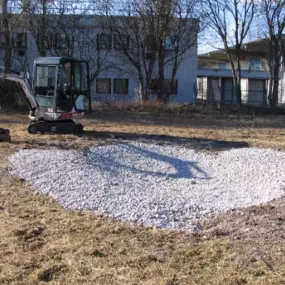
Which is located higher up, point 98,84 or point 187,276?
point 98,84

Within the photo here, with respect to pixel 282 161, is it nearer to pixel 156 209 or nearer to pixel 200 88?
pixel 156 209

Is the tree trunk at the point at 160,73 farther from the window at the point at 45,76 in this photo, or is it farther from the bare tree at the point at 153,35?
the window at the point at 45,76

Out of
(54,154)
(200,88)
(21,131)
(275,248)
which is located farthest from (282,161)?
(200,88)

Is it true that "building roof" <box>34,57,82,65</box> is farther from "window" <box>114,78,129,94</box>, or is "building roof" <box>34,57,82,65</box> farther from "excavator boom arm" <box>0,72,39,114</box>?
"window" <box>114,78,129,94</box>

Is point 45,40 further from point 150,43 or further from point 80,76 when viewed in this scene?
point 80,76

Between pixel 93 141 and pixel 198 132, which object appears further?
pixel 198 132

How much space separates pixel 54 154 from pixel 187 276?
6832 mm

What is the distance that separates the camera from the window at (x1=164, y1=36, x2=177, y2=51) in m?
31.8

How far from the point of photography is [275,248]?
5199 mm

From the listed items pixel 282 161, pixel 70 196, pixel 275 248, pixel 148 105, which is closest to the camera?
pixel 275 248

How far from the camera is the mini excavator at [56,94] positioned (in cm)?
1521

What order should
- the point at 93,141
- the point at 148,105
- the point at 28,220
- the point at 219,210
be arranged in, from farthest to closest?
the point at 148,105
the point at 93,141
the point at 219,210
the point at 28,220

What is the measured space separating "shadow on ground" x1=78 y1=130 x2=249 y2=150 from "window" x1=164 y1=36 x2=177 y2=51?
54.5 ft

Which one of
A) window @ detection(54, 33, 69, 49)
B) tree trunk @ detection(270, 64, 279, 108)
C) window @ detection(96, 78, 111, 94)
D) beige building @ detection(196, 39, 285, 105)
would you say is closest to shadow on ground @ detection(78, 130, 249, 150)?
window @ detection(54, 33, 69, 49)
